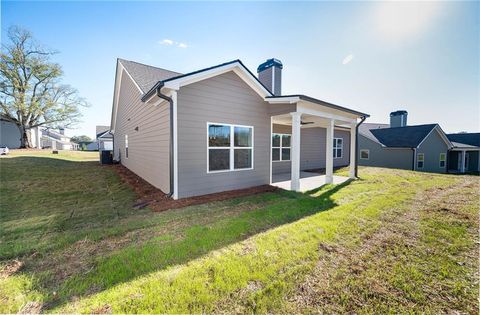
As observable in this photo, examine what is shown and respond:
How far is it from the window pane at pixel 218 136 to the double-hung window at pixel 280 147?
203 inches

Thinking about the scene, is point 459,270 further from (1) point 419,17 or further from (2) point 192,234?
(1) point 419,17

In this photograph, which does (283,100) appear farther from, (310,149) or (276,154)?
(310,149)

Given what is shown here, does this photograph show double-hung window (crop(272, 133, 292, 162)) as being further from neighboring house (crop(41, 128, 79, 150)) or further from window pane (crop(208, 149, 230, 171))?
neighboring house (crop(41, 128, 79, 150))

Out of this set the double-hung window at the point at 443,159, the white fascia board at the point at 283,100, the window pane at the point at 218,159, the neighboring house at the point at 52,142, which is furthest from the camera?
the neighboring house at the point at 52,142

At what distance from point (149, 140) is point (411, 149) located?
2121cm

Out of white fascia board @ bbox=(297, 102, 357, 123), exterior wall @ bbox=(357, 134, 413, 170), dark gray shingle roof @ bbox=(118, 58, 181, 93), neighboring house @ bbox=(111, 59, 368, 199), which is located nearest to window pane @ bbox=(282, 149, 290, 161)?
neighboring house @ bbox=(111, 59, 368, 199)

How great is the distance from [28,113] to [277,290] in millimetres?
32329

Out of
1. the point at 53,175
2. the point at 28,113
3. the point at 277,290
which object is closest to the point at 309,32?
the point at 277,290

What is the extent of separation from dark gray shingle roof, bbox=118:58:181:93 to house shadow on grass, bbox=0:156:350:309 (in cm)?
435

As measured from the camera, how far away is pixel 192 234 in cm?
355

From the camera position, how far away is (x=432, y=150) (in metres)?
18.8

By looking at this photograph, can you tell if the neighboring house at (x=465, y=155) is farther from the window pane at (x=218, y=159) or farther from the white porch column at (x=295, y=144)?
the window pane at (x=218, y=159)

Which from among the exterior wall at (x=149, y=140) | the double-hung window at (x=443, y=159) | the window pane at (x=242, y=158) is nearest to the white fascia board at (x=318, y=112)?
the window pane at (x=242, y=158)

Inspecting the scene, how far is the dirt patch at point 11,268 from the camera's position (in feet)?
8.09
